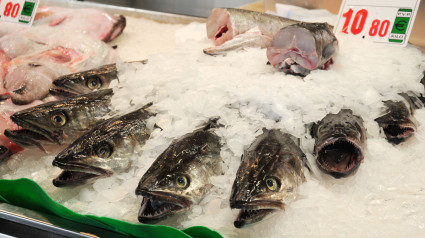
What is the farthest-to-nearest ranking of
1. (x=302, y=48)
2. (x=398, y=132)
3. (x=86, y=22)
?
(x=86, y=22), (x=302, y=48), (x=398, y=132)

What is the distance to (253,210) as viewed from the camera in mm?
1301

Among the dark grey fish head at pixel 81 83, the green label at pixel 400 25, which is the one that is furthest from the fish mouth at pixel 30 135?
the green label at pixel 400 25

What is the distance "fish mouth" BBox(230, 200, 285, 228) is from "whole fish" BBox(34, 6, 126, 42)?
2.44 m

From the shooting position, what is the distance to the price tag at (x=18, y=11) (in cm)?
300

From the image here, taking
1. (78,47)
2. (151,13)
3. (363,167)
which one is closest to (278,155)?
(363,167)

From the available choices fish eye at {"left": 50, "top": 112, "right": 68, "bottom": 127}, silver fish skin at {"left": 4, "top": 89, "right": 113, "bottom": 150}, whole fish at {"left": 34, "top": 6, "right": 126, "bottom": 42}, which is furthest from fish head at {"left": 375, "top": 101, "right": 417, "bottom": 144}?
whole fish at {"left": 34, "top": 6, "right": 126, "bottom": 42}

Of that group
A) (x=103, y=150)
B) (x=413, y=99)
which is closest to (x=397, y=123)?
(x=413, y=99)

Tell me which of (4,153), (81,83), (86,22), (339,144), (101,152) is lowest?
(86,22)

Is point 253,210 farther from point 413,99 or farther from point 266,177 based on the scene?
point 413,99

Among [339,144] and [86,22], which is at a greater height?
[339,144]

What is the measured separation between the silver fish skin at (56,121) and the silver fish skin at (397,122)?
1304mm

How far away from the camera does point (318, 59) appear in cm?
202

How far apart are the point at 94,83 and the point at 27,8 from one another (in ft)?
4.27

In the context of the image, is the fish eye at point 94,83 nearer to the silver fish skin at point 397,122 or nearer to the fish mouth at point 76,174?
the fish mouth at point 76,174
